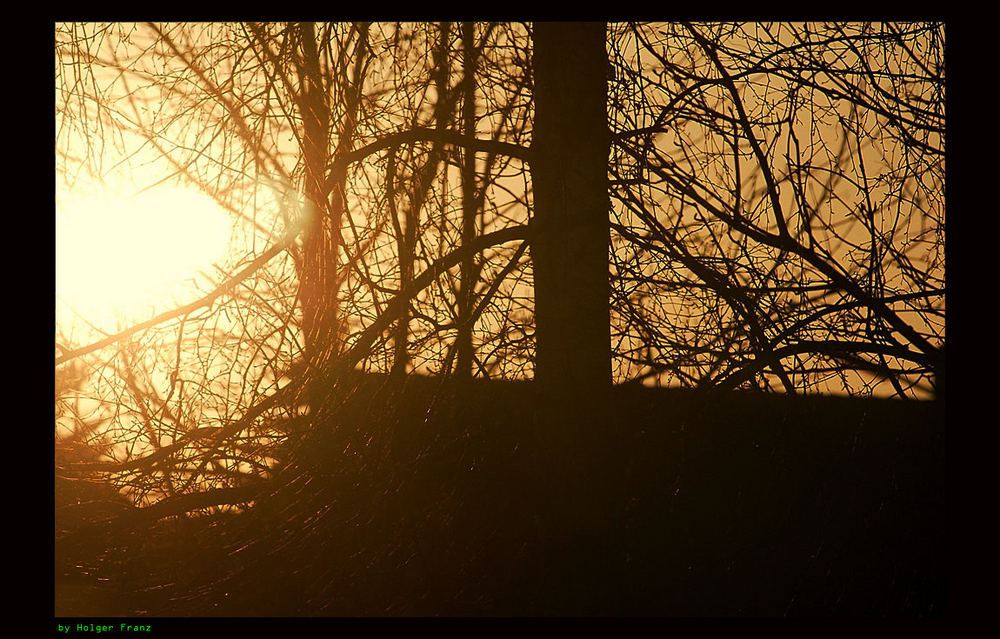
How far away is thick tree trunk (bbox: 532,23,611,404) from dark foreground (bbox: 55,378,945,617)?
108 mm

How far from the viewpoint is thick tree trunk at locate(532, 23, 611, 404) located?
5.81 feet

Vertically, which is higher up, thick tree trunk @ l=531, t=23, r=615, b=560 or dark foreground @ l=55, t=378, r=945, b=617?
thick tree trunk @ l=531, t=23, r=615, b=560

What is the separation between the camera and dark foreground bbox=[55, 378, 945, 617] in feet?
5.72

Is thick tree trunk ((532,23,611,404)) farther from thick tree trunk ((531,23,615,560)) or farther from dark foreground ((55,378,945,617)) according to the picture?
dark foreground ((55,378,945,617))

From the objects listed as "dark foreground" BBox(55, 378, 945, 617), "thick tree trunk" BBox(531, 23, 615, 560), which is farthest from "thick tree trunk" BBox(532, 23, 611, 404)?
"dark foreground" BBox(55, 378, 945, 617)

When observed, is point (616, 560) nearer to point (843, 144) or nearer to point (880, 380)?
point (880, 380)

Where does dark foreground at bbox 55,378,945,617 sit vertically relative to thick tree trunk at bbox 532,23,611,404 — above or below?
below

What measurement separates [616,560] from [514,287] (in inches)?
27.6

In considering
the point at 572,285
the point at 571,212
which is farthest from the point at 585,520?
the point at 571,212

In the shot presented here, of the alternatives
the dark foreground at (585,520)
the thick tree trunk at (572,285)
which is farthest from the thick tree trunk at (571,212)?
the dark foreground at (585,520)

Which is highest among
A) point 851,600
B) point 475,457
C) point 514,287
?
point 514,287
